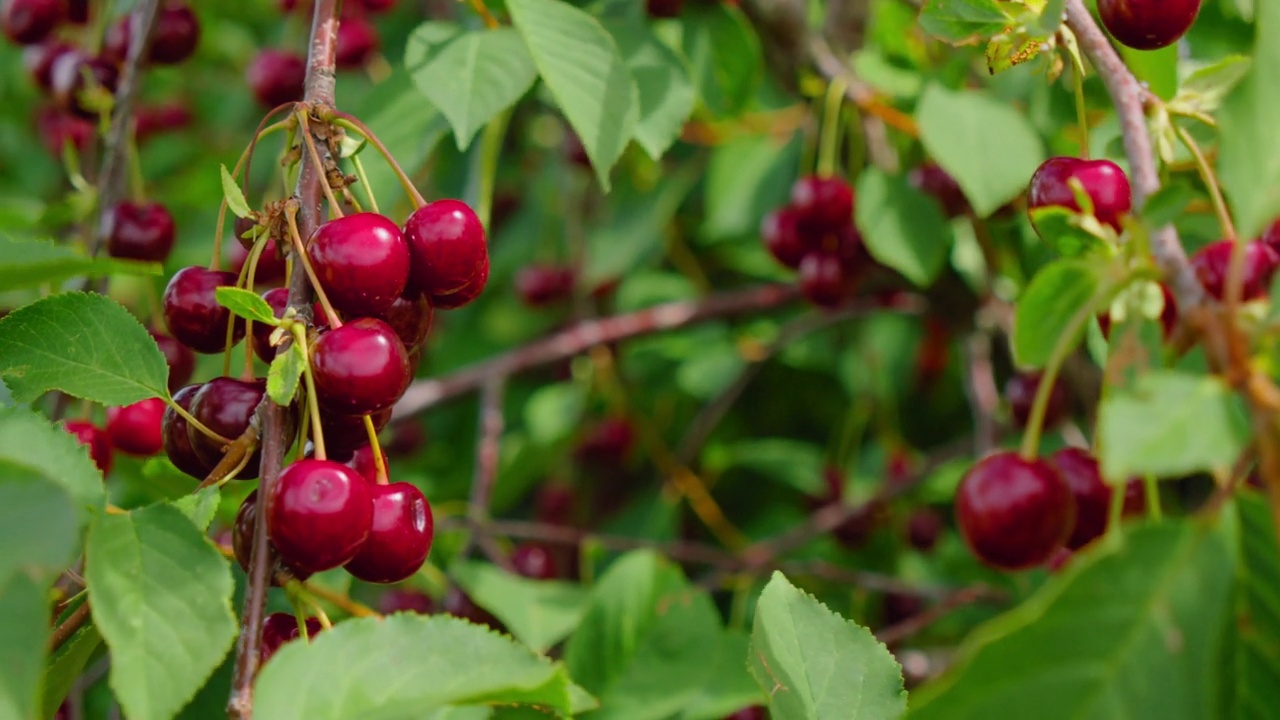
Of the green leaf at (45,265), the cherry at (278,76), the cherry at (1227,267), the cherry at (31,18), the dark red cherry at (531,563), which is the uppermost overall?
the green leaf at (45,265)

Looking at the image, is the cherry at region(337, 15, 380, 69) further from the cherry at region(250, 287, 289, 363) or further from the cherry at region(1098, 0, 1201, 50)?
the cherry at region(1098, 0, 1201, 50)

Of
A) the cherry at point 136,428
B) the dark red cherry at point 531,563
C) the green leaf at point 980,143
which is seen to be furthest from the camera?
the dark red cherry at point 531,563

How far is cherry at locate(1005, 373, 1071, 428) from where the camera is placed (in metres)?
2.36

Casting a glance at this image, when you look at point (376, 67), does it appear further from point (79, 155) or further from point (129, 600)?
point (129, 600)

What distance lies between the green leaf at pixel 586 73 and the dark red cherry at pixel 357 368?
0.45 metres

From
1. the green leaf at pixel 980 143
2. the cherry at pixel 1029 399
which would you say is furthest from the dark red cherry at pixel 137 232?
the cherry at pixel 1029 399

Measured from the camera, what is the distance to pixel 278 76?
2254mm

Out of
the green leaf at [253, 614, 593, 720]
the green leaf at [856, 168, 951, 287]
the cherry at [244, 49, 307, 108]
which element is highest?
the green leaf at [253, 614, 593, 720]

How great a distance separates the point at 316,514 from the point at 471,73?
2.40 ft

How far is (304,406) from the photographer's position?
3.24 ft

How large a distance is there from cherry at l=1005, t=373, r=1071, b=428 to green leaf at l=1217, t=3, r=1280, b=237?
1.57 metres

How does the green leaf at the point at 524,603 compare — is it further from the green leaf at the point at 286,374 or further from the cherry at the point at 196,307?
the green leaf at the point at 286,374

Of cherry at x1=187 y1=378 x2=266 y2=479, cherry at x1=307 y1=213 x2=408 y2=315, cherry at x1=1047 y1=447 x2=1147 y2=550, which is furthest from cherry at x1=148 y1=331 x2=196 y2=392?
cherry at x1=1047 y1=447 x2=1147 y2=550

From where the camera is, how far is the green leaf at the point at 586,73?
4.34ft
